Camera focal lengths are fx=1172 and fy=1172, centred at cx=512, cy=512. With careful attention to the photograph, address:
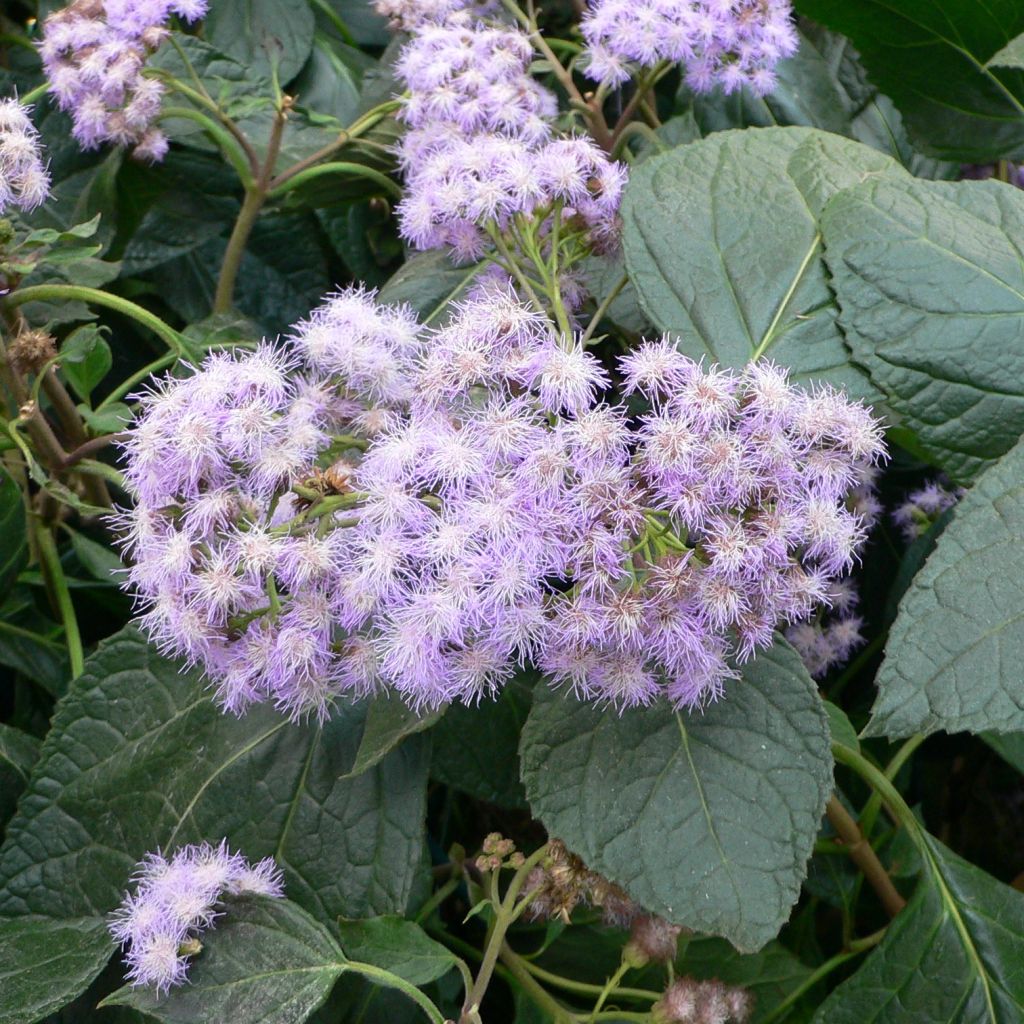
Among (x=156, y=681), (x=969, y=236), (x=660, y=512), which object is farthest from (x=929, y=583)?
(x=156, y=681)

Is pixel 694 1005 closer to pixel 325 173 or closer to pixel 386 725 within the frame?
pixel 386 725

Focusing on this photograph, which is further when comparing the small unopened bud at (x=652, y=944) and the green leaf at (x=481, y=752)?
the green leaf at (x=481, y=752)

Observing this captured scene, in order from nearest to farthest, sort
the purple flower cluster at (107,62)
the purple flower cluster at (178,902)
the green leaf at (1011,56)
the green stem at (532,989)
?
the purple flower cluster at (178,902) < the green stem at (532,989) < the green leaf at (1011,56) < the purple flower cluster at (107,62)

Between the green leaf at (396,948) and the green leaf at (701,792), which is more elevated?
the green leaf at (701,792)

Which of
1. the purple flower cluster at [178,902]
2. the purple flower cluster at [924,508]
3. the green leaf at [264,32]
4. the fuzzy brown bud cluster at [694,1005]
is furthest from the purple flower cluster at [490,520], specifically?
the green leaf at [264,32]

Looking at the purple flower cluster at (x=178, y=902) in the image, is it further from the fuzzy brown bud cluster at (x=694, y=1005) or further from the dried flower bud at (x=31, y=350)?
the dried flower bud at (x=31, y=350)
